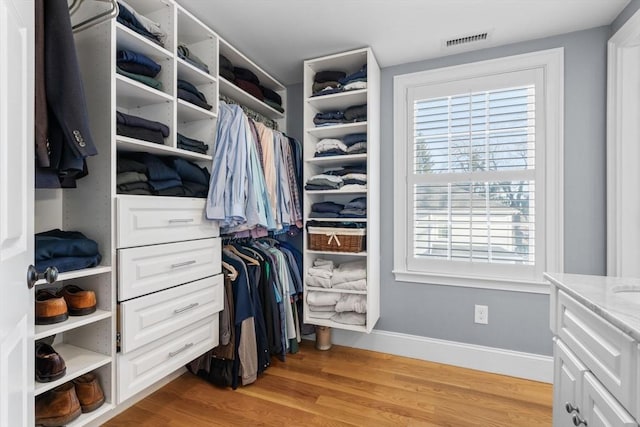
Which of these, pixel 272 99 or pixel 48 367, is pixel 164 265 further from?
pixel 272 99

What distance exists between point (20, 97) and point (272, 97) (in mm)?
2123

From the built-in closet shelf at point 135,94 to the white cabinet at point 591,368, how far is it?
1.94m

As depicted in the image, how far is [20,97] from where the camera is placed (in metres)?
0.75

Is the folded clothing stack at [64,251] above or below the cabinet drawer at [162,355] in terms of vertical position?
above

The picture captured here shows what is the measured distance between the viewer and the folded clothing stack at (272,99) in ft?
8.68

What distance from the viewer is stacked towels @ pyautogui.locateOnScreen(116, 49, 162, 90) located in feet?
4.83

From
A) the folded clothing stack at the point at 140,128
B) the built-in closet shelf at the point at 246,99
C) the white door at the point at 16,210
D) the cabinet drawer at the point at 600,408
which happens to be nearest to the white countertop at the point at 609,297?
the cabinet drawer at the point at 600,408

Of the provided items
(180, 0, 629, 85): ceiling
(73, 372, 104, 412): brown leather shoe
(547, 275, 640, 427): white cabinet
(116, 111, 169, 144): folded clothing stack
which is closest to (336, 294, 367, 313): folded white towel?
(547, 275, 640, 427): white cabinet

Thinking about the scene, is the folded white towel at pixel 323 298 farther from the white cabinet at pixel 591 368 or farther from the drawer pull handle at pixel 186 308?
the white cabinet at pixel 591 368

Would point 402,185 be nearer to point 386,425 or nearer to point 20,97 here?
point 386,425

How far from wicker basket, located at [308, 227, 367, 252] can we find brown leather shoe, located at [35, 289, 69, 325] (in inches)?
59.4

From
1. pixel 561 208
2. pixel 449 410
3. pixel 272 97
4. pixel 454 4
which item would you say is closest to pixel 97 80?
pixel 272 97

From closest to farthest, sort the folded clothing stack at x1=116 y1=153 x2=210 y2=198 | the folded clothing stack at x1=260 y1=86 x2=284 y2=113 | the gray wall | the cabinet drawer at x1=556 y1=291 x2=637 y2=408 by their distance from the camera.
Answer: the cabinet drawer at x1=556 y1=291 x2=637 y2=408 < the folded clothing stack at x1=116 y1=153 x2=210 y2=198 < the gray wall < the folded clothing stack at x1=260 y1=86 x2=284 y2=113

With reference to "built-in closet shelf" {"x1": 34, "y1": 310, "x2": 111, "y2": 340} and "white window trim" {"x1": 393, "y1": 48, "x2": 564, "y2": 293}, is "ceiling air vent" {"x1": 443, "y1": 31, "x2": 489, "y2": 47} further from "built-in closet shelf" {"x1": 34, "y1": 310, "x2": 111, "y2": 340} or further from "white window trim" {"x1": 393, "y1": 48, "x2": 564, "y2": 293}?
"built-in closet shelf" {"x1": 34, "y1": 310, "x2": 111, "y2": 340}
